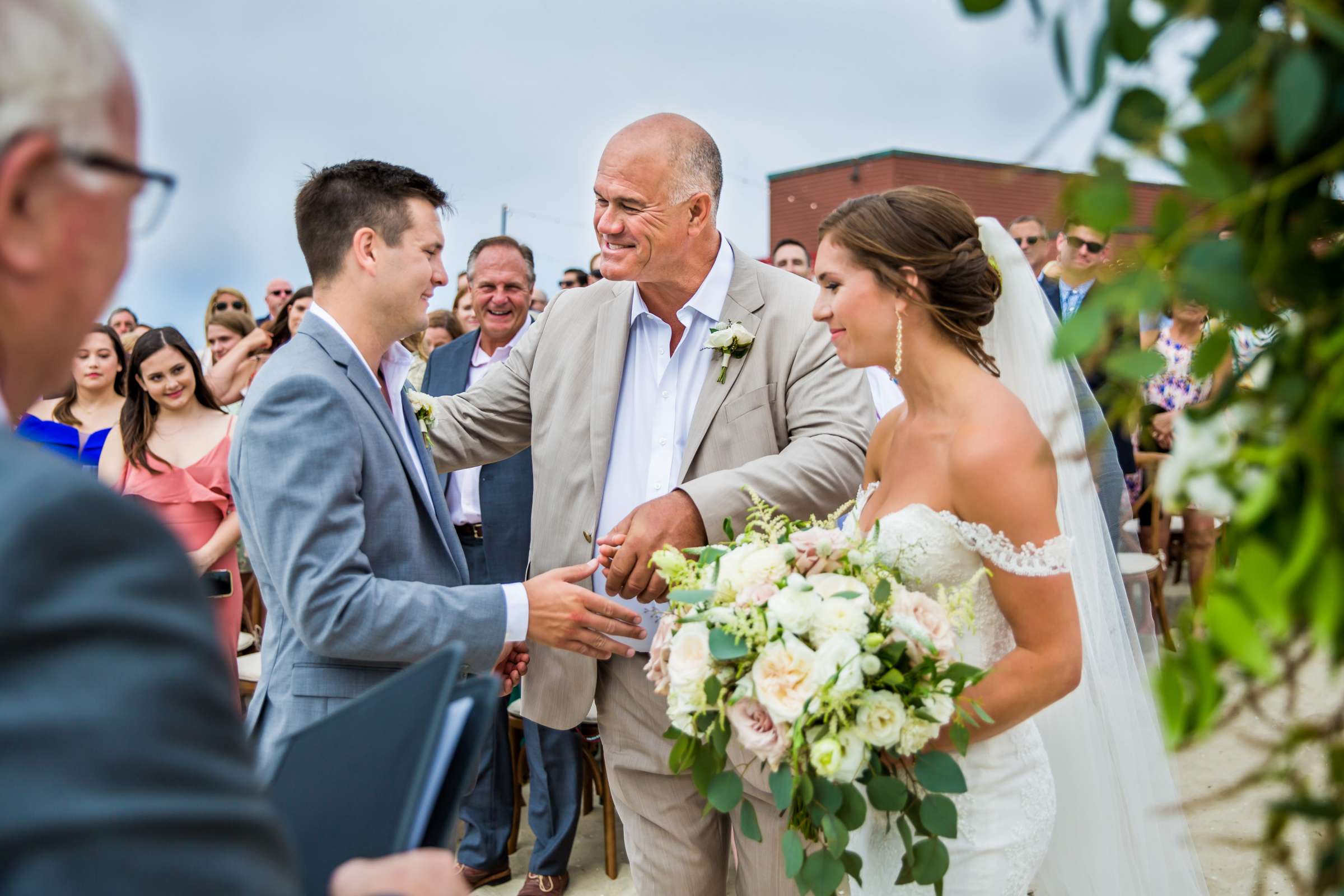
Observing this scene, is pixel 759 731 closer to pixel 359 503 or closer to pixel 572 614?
pixel 572 614

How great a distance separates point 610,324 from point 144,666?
2.55 metres

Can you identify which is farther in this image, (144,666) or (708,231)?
(708,231)

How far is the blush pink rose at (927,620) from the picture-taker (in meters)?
2.03

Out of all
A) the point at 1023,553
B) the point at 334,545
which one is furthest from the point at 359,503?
the point at 1023,553

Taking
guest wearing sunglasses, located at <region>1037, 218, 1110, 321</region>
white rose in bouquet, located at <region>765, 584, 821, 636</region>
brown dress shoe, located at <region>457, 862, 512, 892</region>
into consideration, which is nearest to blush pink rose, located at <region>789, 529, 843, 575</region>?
white rose in bouquet, located at <region>765, 584, 821, 636</region>

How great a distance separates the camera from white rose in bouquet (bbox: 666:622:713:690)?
208cm

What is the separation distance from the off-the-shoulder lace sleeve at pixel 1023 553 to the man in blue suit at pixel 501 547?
77.7 inches

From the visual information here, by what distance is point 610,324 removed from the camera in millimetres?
3197

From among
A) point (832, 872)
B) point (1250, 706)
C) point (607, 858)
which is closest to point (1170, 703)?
point (1250, 706)

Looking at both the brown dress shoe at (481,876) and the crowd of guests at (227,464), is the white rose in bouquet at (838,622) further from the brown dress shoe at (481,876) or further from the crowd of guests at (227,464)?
the brown dress shoe at (481,876)

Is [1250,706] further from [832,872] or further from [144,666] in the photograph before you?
[832,872]

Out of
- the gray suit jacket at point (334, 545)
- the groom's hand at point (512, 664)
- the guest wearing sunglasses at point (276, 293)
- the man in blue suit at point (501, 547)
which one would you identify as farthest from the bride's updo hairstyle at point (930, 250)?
the guest wearing sunglasses at point (276, 293)

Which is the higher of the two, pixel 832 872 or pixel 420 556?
pixel 420 556

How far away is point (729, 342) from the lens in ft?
9.79
